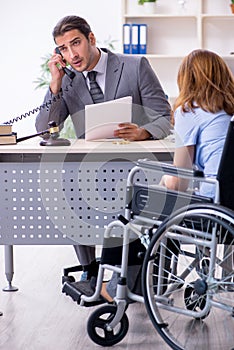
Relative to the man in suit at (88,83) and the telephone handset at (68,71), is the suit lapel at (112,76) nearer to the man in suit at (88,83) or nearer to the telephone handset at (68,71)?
the man in suit at (88,83)

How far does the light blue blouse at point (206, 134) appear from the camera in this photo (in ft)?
8.93

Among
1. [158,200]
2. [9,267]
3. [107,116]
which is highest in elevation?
[107,116]

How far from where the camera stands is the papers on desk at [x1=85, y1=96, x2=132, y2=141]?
11.0ft

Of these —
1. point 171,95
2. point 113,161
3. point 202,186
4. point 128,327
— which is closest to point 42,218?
point 113,161

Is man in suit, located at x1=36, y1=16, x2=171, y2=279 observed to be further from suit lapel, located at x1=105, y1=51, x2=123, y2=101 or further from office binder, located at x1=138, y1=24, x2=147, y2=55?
office binder, located at x1=138, y1=24, x2=147, y2=55

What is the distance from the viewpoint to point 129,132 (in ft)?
11.3

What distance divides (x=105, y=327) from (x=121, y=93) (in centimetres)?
135

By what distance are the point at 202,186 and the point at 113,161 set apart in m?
0.66

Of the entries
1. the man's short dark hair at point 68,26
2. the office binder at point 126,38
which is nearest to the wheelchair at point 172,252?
the man's short dark hair at point 68,26

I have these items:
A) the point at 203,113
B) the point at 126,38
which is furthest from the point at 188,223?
the point at 126,38

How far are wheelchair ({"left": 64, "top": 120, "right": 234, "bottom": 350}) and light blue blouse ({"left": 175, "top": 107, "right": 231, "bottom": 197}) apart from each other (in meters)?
0.10

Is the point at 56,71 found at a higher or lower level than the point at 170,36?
lower

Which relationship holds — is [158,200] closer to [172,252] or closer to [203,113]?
[172,252]

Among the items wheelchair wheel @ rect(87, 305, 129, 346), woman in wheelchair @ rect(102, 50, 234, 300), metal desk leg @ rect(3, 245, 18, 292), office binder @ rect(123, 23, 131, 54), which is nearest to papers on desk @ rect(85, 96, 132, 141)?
woman in wheelchair @ rect(102, 50, 234, 300)
